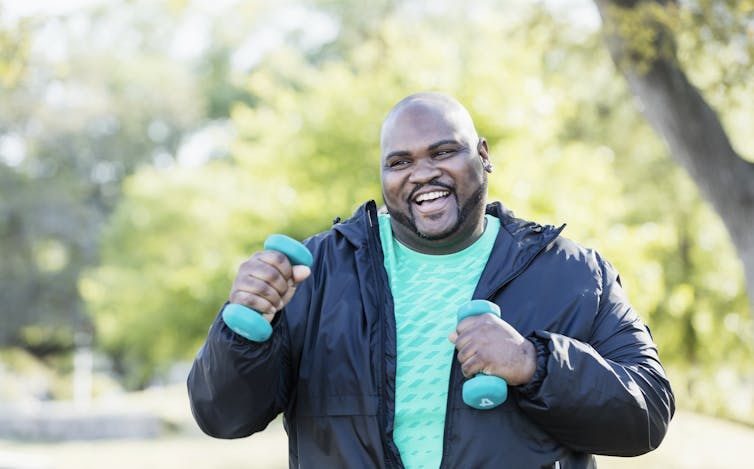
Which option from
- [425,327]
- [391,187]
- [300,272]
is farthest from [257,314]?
[391,187]

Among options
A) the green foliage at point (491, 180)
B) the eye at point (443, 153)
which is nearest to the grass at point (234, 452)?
the green foliage at point (491, 180)

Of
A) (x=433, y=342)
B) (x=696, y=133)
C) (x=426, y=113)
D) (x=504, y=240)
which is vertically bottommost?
(x=433, y=342)

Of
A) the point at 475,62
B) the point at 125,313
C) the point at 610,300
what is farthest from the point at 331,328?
the point at 125,313

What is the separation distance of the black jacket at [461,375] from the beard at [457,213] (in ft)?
0.40

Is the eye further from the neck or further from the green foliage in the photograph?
the green foliage

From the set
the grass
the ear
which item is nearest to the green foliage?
the grass

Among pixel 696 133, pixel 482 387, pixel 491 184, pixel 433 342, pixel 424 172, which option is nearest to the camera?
pixel 482 387

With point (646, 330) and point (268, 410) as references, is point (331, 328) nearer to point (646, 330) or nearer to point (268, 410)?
point (268, 410)

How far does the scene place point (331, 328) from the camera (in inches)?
95.4

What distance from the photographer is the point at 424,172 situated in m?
2.56

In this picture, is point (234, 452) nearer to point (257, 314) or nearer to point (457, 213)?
point (457, 213)

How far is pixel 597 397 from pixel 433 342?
45 cm

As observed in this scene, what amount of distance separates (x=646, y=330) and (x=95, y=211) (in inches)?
1479

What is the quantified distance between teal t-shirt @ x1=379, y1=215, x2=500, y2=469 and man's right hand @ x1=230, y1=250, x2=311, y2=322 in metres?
0.39
